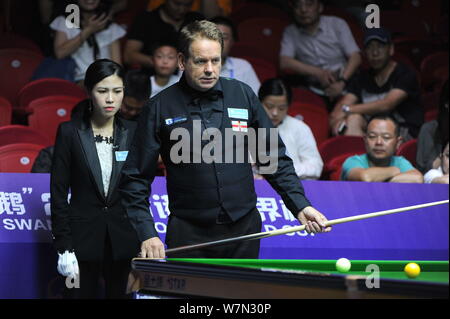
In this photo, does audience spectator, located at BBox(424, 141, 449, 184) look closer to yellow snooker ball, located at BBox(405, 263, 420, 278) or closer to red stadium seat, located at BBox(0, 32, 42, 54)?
yellow snooker ball, located at BBox(405, 263, 420, 278)

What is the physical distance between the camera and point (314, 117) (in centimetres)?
715

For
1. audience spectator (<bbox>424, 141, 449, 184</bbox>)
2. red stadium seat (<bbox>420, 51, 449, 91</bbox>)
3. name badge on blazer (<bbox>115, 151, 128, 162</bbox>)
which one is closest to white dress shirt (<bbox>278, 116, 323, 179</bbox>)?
audience spectator (<bbox>424, 141, 449, 184</bbox>)

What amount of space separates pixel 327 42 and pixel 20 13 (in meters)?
2.91

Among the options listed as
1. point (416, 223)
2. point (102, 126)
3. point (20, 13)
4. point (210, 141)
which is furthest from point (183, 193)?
point (20, 13)

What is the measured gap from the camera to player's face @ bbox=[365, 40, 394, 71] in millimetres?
7004

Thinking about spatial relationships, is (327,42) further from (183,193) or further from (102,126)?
(183,193)

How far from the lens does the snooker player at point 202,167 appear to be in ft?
11.9

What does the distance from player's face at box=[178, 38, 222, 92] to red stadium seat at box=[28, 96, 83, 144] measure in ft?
9.88

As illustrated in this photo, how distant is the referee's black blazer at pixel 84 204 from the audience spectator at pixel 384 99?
3.05 meters

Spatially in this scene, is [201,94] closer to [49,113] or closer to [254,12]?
[49,113]

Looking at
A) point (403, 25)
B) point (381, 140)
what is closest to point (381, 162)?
point (381, 140)

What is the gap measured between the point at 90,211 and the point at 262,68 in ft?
11.8

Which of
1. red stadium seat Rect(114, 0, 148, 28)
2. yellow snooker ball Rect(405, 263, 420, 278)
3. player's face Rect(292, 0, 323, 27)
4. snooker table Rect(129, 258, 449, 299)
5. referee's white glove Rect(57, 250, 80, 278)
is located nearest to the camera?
snooker table Rect(129, 258, 449, 299)

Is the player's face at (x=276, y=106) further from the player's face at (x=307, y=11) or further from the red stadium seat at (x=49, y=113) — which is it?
the player's face at (x=307, y=11)
